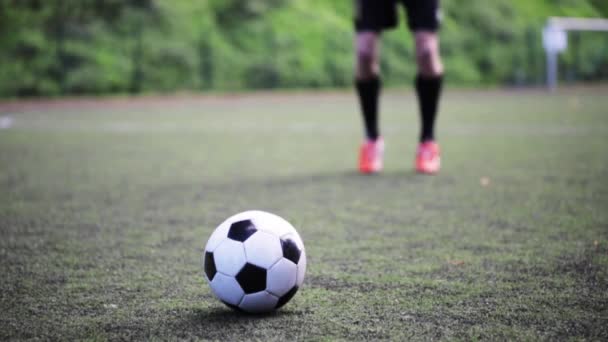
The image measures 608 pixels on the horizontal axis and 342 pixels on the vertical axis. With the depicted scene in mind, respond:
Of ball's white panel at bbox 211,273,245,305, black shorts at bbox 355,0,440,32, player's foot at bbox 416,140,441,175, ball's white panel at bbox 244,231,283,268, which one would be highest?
black shorts at bbox 355,0,440,32

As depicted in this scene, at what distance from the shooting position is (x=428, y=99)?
4.95 metres

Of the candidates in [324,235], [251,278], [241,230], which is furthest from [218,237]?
[324,235]

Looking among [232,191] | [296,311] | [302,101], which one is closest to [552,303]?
[296,311]

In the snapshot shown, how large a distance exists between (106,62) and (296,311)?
14803 mm

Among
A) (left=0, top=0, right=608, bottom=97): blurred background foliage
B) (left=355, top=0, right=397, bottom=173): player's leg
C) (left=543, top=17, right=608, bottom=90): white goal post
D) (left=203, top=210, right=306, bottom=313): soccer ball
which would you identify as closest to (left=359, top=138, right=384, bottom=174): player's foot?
(left=355, top=0, right=397, bottom=173): player's leg

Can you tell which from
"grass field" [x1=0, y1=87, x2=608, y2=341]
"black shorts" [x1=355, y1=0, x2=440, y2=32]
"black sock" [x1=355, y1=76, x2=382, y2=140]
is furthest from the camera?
"black sock" [x1=355, y1=76, x2=382, y2=140]

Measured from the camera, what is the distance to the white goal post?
18.4m

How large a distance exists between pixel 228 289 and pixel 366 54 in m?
3.09

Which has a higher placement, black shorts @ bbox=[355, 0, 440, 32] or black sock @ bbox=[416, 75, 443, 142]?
black shorts @ bbox=[355, 0, 440, 32]

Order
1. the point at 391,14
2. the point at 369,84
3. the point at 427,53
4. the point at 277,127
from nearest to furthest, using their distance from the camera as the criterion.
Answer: the point at 427,53, the point at 391,14, the point at 369,84, the point at 277,127

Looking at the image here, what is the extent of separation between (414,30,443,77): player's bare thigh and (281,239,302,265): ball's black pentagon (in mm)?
2904

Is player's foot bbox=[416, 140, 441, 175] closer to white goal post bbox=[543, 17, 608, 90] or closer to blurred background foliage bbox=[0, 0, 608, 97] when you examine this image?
blurred background foliage bbox=[0, 0, 608, 97]

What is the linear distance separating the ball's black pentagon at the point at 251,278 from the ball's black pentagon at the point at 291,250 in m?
0.09

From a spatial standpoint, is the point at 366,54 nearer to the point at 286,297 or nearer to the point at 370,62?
the point at 370,62
